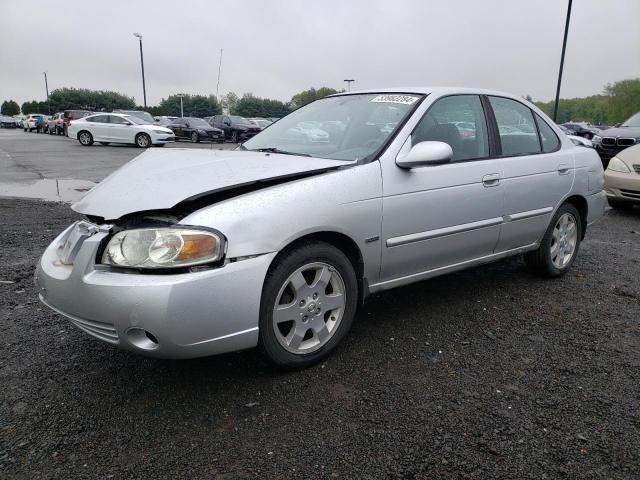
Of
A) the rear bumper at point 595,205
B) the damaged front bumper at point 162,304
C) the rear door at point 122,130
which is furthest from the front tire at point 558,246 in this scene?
the rear door at point 122,130

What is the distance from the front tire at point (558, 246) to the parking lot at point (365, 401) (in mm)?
573

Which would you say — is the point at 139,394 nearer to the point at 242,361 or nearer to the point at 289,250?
the point at 242,361

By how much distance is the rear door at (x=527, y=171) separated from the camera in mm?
3953

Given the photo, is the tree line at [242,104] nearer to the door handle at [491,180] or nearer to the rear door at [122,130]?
the rear door at [122,130]

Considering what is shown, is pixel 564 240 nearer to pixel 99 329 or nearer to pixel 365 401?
pixel 365 401

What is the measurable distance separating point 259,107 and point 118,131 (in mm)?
72918

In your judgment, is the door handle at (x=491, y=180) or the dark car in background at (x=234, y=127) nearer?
the door handle at (x=491, y=180)

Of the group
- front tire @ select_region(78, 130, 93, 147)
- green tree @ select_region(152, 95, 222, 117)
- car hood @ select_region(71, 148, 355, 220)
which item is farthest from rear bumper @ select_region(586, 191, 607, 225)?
green tree @ select_region(152, 95, 222, 117)

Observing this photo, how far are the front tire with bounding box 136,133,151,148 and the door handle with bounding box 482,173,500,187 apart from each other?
21.8m

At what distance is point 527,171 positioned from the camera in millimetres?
4051

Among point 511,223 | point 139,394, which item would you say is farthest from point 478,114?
point 139,394

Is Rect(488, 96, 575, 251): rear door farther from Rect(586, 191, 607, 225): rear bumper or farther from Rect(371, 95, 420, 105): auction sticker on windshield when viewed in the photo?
Rect(371, 95, 420, 105): auction sticker on windshield

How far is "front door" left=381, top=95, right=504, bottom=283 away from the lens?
319cm

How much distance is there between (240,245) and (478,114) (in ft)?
7.76
